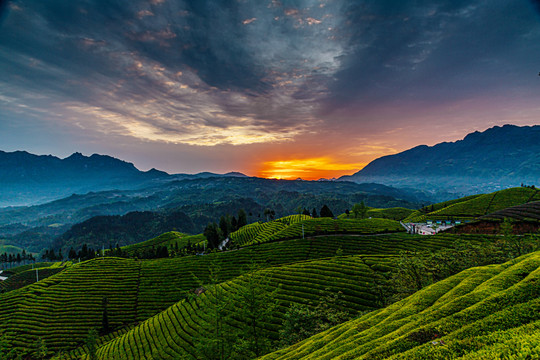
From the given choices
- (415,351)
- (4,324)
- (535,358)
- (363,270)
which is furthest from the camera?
(4,324)

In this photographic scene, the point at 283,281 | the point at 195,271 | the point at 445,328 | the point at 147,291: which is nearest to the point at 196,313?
the point at 283,281

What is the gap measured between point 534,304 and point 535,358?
5.79m

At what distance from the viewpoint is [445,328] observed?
11.1 m

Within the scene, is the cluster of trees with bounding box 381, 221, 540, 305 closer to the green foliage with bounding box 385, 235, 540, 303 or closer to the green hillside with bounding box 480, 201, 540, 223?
the green foliage with bounding box 385, 235, 540, 303

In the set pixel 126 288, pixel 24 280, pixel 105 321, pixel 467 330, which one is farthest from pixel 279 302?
pixel 24 280

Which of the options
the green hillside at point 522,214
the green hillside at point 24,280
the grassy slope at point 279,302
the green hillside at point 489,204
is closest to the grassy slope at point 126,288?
the grassy slope at point 279,302

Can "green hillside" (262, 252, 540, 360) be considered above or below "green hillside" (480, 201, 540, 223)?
above

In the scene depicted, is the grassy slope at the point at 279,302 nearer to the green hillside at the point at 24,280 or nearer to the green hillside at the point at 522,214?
the green hillside at the point at 522,214

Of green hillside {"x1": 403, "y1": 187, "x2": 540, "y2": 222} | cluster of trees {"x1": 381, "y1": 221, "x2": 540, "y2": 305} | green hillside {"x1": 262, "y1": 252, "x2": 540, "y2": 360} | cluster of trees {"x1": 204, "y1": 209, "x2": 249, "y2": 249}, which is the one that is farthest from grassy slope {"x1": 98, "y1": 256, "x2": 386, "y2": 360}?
green hillside {"x1": 403, "y1": 187, "x2": 540, "y2": 222}

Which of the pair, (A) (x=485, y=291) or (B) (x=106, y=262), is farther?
(B) (x=106, y=262)

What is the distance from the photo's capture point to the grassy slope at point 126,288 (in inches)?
2645

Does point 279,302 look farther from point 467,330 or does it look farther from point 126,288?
point 126,288

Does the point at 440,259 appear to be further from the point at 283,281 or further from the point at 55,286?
the point at 55,286

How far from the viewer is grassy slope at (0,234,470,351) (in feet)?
220
